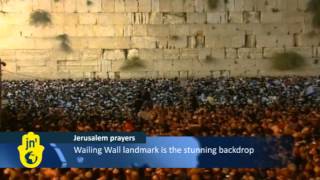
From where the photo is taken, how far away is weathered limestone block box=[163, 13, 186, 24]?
8883mm

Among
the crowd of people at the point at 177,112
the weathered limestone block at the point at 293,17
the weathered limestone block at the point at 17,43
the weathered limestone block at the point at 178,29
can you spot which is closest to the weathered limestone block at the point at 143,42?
the weathered limestone block at the point at 178,29

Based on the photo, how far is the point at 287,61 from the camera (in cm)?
888

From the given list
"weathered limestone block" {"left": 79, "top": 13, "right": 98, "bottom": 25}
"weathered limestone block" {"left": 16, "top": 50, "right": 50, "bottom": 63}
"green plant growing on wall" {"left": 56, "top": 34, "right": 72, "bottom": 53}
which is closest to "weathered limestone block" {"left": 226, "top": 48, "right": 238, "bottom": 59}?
"weathered limestone block" {"left": 79, "top": 13, "right": 98, "bottom": 25}

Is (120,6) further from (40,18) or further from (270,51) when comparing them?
(270,51)

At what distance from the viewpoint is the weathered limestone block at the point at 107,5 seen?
892 centimetres

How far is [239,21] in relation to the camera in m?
8.95

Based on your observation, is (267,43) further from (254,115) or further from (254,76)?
(254,115)

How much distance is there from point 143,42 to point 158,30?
0.95 feet

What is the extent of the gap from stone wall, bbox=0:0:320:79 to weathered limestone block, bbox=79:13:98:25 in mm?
15

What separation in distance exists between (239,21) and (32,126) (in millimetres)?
4335

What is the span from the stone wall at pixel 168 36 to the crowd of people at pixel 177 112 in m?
0.41

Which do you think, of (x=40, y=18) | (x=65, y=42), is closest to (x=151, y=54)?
(x=65, y=42)

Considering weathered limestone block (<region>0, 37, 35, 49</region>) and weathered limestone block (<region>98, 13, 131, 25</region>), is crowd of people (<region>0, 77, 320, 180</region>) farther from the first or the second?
weathered limestone block (<region>98, 13, 131, 25</region>)
